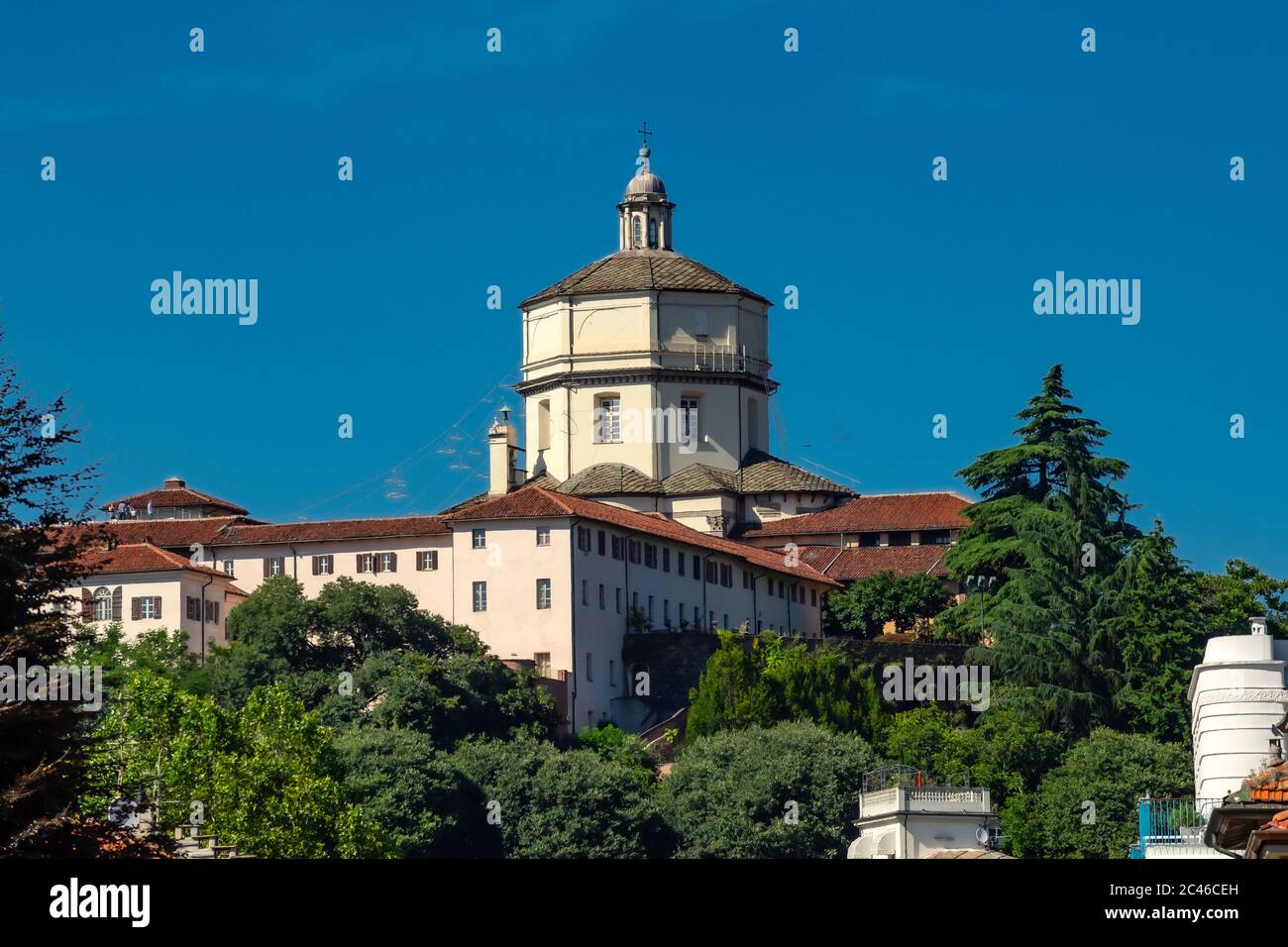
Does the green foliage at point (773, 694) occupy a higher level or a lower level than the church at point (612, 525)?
lower

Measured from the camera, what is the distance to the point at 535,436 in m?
127

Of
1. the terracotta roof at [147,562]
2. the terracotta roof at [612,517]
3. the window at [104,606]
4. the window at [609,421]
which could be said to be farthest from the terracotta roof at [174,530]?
the window at [609,421]

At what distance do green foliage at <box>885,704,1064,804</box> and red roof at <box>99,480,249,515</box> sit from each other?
1525 inches

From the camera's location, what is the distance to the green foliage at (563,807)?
8562 centimetres

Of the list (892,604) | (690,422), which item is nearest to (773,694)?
(892,604)

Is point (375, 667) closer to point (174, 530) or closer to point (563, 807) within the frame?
point (563, 807)

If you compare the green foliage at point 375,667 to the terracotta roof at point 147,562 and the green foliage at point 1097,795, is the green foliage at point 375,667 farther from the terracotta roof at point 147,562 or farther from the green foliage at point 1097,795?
the green foliage at point 1097,795

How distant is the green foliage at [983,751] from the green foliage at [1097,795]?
1631mm

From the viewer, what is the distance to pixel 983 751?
304 feet

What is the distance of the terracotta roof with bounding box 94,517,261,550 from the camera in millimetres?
111375

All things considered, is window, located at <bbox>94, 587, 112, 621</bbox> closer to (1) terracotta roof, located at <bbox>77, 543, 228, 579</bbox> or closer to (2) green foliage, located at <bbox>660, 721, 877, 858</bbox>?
(1) terracotta roof, located at <bbox>77, 543, 228, 579</bbox>

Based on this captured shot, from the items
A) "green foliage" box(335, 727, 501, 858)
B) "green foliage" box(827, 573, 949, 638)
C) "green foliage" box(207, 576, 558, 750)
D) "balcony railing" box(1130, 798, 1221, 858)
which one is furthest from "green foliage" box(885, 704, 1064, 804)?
"balcony railing" box(1130, 798, 1221, 858)

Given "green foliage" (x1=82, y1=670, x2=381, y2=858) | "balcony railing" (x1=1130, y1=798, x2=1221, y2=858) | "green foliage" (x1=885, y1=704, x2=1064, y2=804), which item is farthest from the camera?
"green foliage" (x1=885, y1=704, x2=1064, y2=804)
